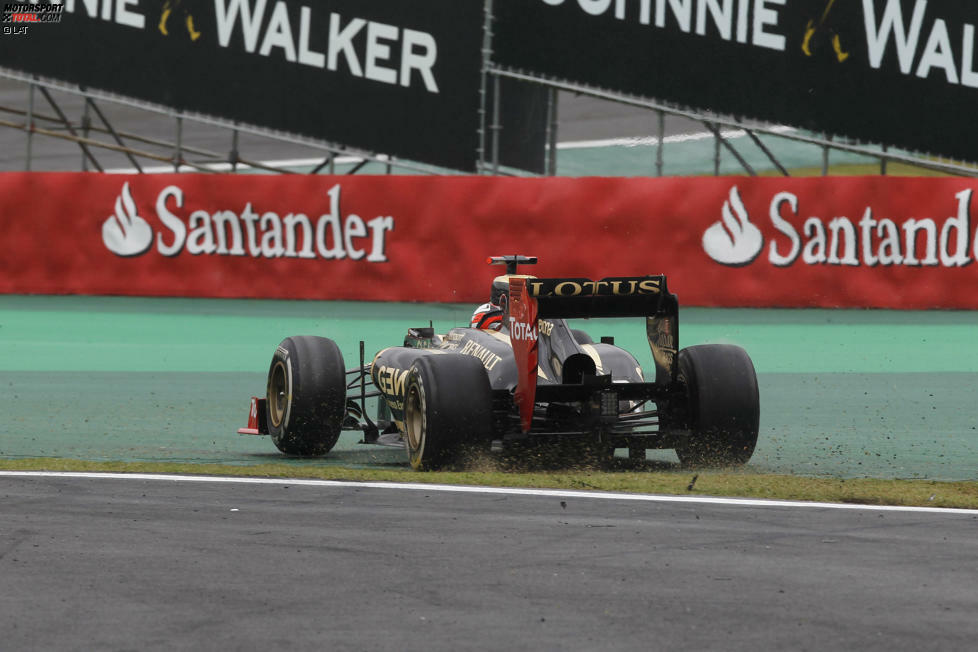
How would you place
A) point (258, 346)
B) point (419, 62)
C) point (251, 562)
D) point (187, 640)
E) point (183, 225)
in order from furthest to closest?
1. point (419, 62)
2. point (183, 225)
3. point (258, 346)
4. point (251, 562)
5. point (187, 640)

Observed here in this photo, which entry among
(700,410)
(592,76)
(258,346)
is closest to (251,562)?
(700,410)

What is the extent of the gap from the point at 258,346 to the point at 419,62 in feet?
19.8

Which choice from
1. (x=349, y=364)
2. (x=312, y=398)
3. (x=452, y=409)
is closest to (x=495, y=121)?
(x=349, y=364)

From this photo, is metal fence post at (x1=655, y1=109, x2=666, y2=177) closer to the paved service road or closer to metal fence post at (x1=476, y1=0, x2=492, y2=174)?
metal fence post at (x1=476, y1=0, x2=492, y2=174)

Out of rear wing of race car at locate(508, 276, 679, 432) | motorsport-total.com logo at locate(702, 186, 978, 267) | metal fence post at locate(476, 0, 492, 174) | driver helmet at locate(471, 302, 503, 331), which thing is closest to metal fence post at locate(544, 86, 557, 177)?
metal fence post at locate(476, 0, 492, 174)

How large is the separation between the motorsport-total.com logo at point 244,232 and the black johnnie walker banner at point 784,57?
3.30m

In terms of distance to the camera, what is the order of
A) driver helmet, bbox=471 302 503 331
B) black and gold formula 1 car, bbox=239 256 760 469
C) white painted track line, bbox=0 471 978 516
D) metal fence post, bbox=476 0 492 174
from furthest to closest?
metal fence post, bbox=476 0 492 174, driver helmet, bbox=471 302 503 331, black and gold formula 1 car, bbox=239 256 760 469, white painted track line, bbox=0 471 978 516

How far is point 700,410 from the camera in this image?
10.4 metres

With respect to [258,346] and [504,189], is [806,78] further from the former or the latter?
[258,346]

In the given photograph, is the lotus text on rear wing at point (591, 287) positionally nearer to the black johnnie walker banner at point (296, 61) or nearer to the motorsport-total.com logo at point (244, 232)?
the motorsport-total.com logo at point (244, 232)

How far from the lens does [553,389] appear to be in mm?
10203

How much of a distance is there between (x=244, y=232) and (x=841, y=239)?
755cm

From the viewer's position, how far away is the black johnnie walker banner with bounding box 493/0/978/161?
22.2 meters

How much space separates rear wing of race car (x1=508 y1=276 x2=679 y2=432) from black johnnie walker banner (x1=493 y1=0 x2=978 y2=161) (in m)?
12.2
